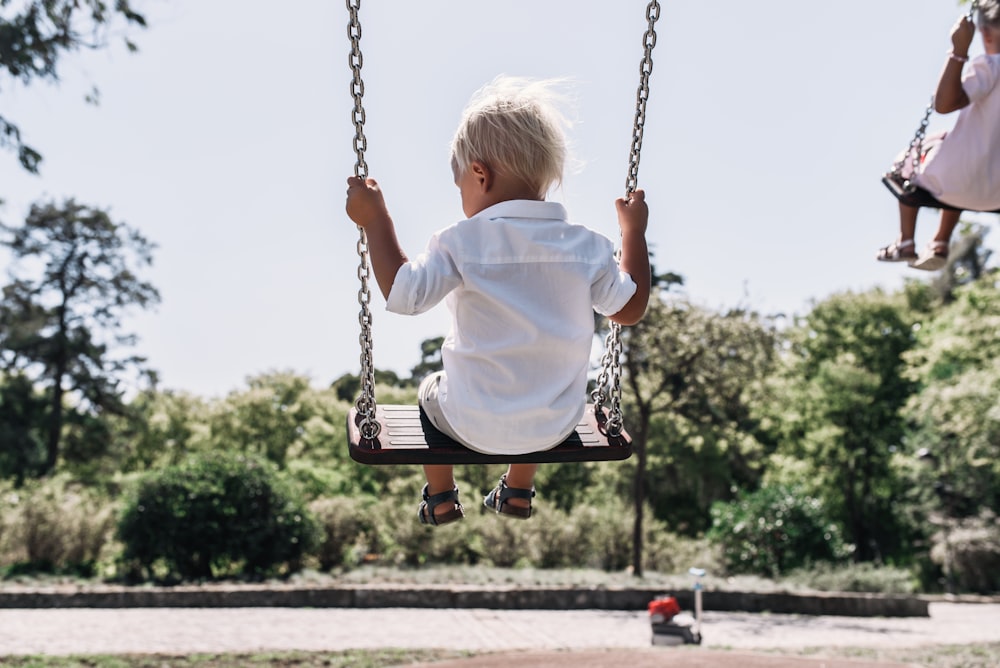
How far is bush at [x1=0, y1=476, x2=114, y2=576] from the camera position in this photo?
1445 cm

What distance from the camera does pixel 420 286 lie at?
95.1 inches

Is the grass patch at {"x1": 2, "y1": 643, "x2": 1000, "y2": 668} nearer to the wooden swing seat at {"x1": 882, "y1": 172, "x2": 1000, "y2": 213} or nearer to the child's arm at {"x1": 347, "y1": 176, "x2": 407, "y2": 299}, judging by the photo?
the wooden swing seat at {"x1": 882, "y1": 172, "x2": 1000, "y2": 213}

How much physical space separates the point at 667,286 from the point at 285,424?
12.4 m

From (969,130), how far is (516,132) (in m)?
2.35

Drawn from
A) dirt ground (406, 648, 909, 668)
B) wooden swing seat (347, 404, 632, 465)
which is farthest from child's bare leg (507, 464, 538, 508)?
dirt ground (406, 648, 909, 668)

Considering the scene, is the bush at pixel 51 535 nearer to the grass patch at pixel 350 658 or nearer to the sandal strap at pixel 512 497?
the grass patch at pixel 350 658

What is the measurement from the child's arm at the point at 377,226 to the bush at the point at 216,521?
11.7 m

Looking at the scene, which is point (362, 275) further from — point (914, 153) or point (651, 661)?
point (651, 661)

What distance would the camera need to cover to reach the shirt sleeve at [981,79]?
378 cm

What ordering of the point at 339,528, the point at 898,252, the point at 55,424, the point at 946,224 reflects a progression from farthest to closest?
the point at 55,424
the point at 339,528
the point at 898,252
the point at 946,224

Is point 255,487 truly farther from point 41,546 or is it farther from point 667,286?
point 667,286

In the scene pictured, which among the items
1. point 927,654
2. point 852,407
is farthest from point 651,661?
point 852,407

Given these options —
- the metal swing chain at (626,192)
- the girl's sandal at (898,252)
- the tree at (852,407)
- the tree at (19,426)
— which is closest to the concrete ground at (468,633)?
the girl's sandal at (898,252)

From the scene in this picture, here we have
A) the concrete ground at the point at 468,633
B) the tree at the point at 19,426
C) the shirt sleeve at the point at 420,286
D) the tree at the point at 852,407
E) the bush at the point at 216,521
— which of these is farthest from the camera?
the tree at the point at 852,407
